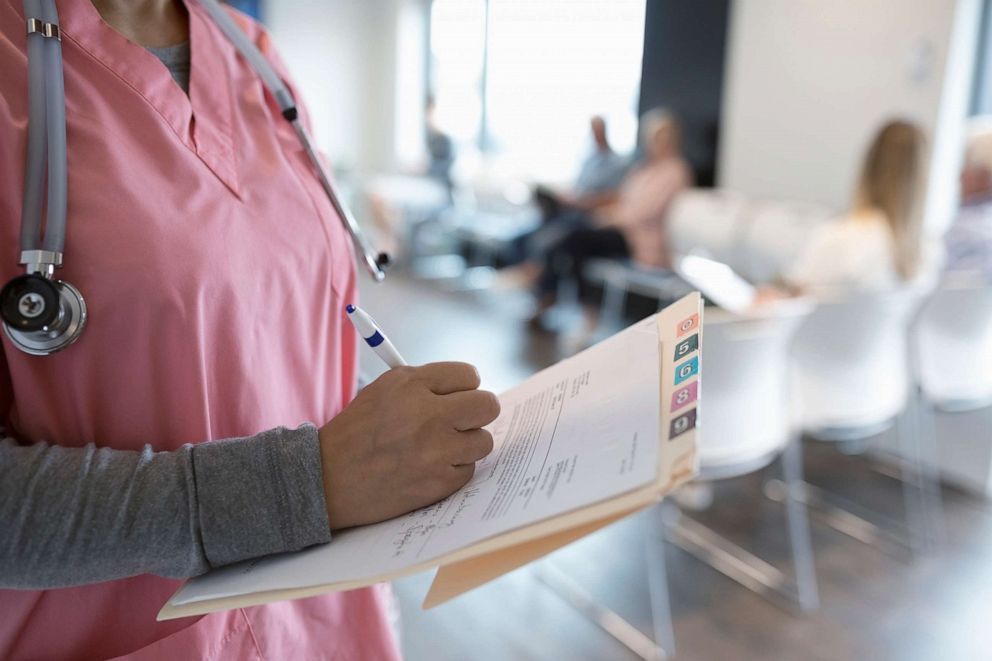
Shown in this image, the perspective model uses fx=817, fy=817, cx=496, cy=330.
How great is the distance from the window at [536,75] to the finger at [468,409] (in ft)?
18.4

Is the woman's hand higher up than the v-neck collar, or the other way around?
the v-neck collar

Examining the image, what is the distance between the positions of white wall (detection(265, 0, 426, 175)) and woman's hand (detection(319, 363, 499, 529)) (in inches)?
326

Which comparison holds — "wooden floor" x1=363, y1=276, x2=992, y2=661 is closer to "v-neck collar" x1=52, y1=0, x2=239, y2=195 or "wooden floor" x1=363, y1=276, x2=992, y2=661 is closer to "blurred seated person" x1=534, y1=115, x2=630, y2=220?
"v-neck collar" x1=52, y1=0, x2=239, y2=195

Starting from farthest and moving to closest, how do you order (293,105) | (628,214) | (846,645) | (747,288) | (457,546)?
(628,214) < (747,288) < (846,645) < (293,105) < (457,546)

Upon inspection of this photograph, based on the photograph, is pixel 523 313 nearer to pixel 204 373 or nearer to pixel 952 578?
pixel 952 578

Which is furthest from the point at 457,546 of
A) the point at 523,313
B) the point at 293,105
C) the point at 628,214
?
the point at 523,313

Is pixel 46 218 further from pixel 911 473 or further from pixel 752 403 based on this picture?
pixel 911 473

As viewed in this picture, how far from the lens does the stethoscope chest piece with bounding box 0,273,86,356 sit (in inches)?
20.4

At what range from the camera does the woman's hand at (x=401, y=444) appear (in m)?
0.56

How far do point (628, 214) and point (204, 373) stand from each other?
469 centimetres

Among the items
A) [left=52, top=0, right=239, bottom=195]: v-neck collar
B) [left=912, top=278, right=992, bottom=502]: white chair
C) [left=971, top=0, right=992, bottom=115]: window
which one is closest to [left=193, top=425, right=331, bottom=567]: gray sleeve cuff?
A: [left=52, top=0, right=239, bottom=195]: v-neck collar

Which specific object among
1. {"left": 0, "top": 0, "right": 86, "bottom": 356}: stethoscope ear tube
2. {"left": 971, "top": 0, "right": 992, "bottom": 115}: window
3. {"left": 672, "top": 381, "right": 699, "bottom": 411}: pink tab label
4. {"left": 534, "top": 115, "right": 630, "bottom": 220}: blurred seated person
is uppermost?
{"left": 971, "top": 0, "right": 992, "bottom": 115}: window

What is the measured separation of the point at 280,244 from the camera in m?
0.70

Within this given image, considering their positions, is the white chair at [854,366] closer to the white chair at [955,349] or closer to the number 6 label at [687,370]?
the white chair at [955,349]
